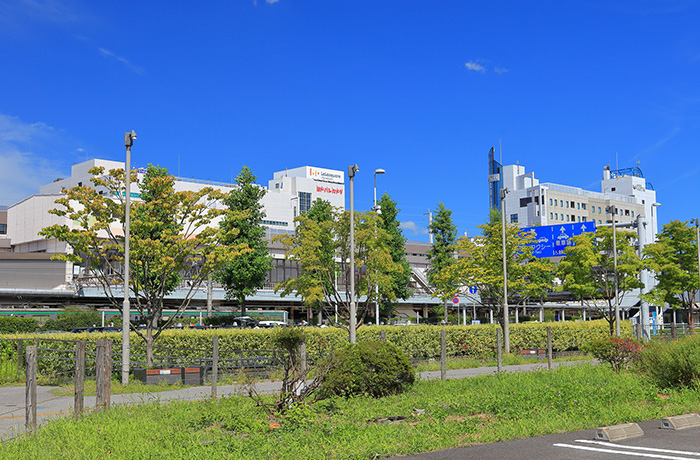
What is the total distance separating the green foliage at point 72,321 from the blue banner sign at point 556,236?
34.5m

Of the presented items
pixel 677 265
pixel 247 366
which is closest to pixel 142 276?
pixel 247 366

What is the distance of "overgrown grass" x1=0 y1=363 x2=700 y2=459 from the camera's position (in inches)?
359

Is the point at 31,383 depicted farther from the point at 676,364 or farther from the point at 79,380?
the point at 676,364

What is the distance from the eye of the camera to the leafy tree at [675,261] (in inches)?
1699

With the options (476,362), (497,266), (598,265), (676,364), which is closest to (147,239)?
(476,362)

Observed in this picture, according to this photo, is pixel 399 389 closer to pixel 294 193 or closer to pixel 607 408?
pixel 607 408

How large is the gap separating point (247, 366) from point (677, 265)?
3343cm

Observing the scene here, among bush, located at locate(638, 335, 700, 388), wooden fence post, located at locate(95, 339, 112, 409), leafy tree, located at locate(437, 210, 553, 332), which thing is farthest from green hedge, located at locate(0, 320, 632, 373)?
bush, located at locate(638, 335, 700, 388)

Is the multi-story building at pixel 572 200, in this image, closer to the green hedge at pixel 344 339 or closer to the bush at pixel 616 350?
the green hedge at pixel 344 339

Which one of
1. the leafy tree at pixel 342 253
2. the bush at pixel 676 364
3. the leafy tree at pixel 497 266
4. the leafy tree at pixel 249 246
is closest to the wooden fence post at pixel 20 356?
the leafy tree at pixel 342 253

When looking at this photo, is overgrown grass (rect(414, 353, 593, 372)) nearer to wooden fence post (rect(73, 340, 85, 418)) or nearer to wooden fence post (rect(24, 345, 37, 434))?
wooden fence post (rect(73, 340, 85, 418))

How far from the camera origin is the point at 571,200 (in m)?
141

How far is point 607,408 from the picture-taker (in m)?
12.2

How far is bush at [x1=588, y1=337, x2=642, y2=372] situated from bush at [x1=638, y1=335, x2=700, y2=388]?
3182mm
